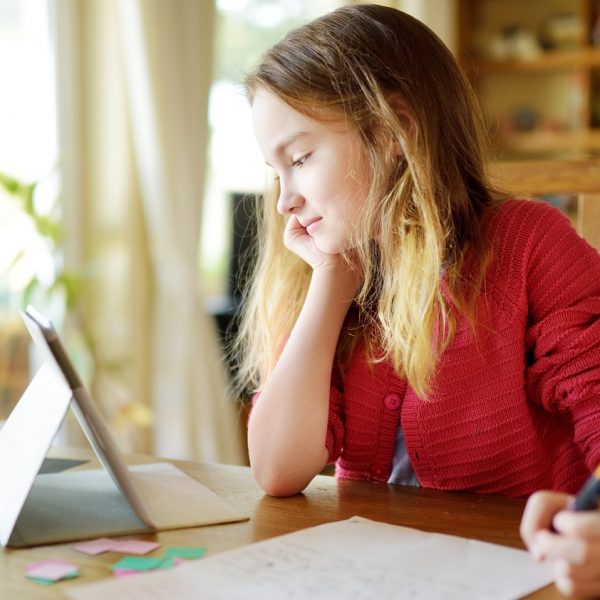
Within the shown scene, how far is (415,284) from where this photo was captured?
108cm

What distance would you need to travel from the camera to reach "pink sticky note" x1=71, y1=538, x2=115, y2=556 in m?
0.78

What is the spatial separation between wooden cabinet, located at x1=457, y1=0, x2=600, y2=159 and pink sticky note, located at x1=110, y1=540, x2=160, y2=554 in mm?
3890

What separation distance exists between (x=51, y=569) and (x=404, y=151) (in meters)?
0.62

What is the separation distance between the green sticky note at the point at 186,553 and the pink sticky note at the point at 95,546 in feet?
0.18

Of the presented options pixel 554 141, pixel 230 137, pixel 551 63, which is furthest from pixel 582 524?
pixel 551 63

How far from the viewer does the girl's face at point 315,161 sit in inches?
42.8

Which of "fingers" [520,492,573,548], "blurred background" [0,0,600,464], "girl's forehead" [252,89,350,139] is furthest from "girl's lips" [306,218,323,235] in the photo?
"blurred background" [0,0,600,464]

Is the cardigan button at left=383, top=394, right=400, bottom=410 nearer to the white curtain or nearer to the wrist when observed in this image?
the wrist

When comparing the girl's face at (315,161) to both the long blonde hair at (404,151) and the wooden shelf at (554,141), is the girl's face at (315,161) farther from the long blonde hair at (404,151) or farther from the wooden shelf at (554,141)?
the wooden shelf at (554,141)

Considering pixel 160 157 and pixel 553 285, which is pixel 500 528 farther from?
pixel 160 157

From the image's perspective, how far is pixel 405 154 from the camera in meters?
1.09

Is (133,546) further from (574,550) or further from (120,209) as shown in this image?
(120,209)

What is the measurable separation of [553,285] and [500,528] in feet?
1.11

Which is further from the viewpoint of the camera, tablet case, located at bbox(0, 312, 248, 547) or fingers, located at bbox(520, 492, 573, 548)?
tablet case, located at bbox(0, 312, 248, 547)
